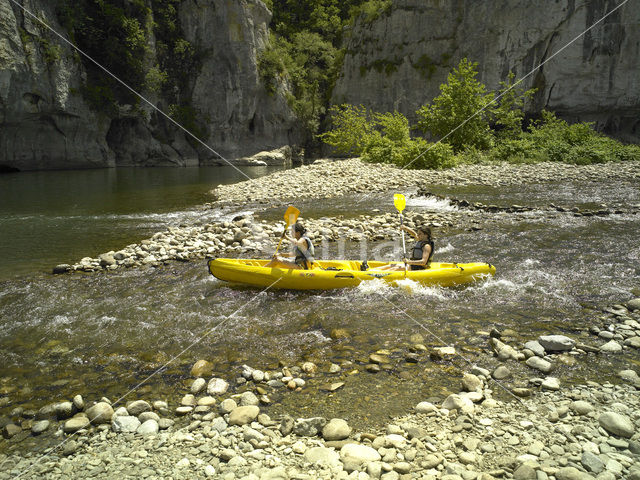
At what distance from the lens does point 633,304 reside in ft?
17.6

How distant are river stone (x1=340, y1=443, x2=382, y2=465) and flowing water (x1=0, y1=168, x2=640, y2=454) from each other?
405 mm

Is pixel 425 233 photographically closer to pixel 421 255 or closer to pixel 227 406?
pixel 421 255

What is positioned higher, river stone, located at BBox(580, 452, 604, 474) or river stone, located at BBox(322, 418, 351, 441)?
river stone, located at BBox(580, 452, 604, 474)

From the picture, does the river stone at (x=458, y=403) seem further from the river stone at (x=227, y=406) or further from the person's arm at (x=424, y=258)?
the person's arm at (x=424, y=258)

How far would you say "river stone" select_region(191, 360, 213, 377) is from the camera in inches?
164

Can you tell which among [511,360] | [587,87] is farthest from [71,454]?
[587,87]

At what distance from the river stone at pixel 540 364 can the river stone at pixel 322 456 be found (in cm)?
226

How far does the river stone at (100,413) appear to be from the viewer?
3.41m

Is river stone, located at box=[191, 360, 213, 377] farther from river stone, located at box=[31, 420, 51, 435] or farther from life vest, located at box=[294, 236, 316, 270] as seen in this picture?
life vest, located at box=[294, 236, 316, 270]

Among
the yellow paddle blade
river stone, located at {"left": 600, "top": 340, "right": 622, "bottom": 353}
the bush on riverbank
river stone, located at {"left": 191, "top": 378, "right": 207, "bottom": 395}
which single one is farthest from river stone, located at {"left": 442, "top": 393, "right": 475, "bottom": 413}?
the bush on riverbank

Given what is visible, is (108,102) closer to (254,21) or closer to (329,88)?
(254,21)

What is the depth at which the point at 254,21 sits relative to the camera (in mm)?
38469

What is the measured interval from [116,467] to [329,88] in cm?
4195

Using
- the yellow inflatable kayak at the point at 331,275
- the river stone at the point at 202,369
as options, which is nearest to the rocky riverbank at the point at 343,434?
the river stone at the point at 202,369
